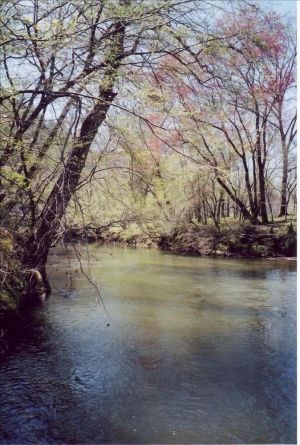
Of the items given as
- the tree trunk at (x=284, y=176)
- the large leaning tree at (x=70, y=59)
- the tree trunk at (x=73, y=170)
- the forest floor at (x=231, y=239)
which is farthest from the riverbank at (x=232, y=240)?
the large leaning tree at (x=70, y=59)

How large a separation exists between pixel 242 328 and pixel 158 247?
17.6 m

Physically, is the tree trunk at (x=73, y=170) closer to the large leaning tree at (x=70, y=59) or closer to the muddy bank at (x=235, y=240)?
the large leaning tree at (x=70, y=59)

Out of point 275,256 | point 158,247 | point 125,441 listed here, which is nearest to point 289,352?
point 125,441

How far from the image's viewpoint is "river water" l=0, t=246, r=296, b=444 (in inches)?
182

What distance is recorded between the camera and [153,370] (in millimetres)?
6105

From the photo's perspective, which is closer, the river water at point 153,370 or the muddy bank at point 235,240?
the river water at point 153,370

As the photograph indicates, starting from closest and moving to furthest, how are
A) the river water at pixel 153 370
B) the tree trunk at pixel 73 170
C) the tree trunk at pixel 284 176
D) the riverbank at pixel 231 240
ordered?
the river water at pixel 153 370 → the tree trunk at pixel 73 170 → the riverbank at pixel 231 240 → the tree trunk at pixel 284 176

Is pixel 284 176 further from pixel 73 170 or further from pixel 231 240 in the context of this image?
pixel 73 170

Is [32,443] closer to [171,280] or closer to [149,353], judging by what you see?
[149,353]

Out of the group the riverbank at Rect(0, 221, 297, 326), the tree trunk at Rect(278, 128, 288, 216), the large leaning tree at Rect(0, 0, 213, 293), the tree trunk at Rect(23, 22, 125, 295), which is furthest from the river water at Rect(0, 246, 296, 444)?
the tree trunk at Rect(278, 128, 288, 216)

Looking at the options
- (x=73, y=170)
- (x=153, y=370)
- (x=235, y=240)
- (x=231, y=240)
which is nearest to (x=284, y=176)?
(x=235, y=240)

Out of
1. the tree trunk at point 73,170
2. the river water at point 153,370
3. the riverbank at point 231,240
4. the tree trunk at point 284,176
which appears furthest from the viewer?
the tree trunk at point 284,176

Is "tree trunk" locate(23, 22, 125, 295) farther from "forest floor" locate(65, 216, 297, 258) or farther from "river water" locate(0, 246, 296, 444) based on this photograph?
"forest floor" locate(65, 216, 297, 258)

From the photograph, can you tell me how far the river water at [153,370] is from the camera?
4617 millimetres
